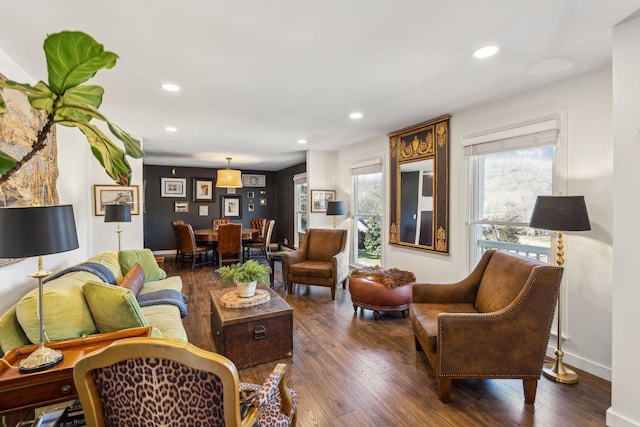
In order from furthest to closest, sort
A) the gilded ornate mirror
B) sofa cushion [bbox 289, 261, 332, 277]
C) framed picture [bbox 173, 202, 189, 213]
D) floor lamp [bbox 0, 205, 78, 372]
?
framed picture [bbox 173, 202, 189, 213] → sofa cushion [bbox 289, 261, 332, 277] → the gilded ornate mirror → floor lamp [bbox 0, 205, 78, 372]

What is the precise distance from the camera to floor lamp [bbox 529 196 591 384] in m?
2.10

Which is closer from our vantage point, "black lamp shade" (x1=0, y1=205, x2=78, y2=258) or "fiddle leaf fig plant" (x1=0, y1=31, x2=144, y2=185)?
"fiddle leaf fig plant" (x1=0, y1=31, x2=144, y2=185)

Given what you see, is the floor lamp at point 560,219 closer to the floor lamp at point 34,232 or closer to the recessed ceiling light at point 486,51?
the recessed ceiling light at point 486,51

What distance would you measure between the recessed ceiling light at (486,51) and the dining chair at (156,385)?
2.39 metres

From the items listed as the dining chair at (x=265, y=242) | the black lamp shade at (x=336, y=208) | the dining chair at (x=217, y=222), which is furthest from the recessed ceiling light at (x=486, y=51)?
the dining chair at (x=217, y=222)

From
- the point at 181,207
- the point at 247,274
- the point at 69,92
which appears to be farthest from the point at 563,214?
the point at 181,207

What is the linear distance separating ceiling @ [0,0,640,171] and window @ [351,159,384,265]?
5.37 feet

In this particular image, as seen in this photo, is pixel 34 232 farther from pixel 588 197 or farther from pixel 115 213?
pixel 588 197

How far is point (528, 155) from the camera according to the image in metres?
2.87

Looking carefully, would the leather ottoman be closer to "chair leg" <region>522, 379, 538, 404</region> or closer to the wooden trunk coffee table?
the wooden trunk coffee table

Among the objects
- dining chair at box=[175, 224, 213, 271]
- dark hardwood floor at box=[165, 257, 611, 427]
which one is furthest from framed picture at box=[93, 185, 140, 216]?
dark hardwood floor at box=[165, 257, 611, 427]

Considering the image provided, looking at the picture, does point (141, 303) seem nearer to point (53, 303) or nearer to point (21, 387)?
point (53, 303)

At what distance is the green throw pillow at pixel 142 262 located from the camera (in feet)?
10.6

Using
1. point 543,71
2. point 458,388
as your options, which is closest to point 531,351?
point 458,388
